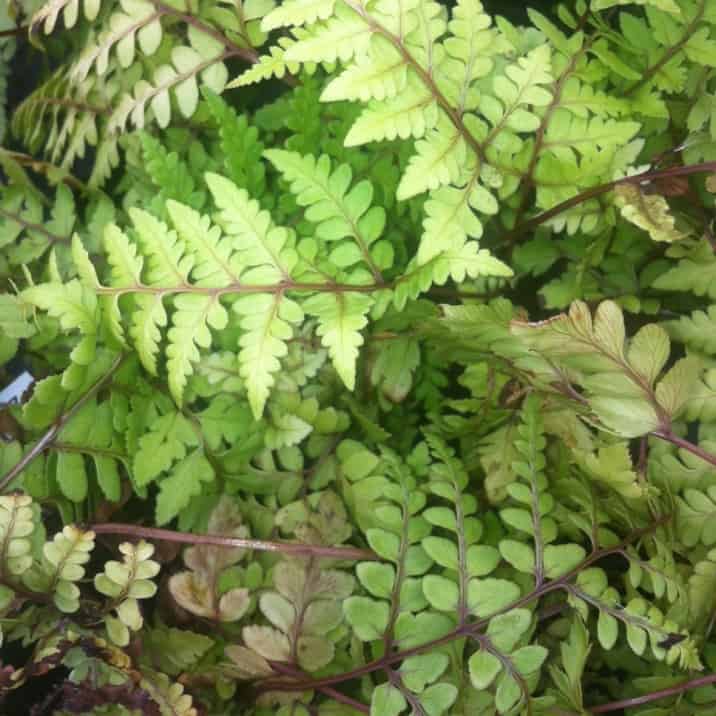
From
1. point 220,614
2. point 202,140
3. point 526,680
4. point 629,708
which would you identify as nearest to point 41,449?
point 220,614

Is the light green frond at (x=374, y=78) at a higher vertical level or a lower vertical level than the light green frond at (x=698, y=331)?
higher

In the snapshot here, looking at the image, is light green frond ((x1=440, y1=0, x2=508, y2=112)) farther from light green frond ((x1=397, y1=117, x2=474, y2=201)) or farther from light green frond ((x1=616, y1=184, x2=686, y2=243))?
light green frond ((x1=616, y1=184, x2=686, y2=243))

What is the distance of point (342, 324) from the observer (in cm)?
86

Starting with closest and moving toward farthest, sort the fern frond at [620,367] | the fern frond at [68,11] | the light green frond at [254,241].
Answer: the fern frond at [620,367] < the light green frond at [254,241] < the fern frond at [68,11]

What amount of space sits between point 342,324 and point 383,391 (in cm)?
18

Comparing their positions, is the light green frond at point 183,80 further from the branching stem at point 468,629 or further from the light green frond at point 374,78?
the branching stem at point 468,629

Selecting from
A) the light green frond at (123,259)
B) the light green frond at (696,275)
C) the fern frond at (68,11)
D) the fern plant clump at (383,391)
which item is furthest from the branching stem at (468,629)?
the fern frond at (68,11)

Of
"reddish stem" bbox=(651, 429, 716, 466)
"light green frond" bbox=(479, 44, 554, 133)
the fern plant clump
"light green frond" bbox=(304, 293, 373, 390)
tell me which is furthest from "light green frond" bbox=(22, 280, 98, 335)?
"reddish stem" bbox=(651, 429, 716, 466)

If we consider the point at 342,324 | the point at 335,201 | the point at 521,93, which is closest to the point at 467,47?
the point at 521,93

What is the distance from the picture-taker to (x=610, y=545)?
89cm

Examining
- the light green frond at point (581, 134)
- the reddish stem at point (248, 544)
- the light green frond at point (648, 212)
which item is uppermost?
the light green frond at point (581, 134)

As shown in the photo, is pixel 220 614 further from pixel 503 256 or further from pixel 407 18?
pixel 407 18

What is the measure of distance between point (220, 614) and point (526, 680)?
32 cm

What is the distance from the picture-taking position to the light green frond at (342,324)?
0.84 meters
